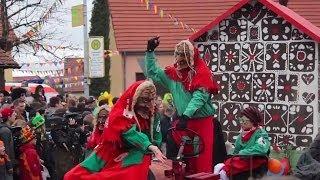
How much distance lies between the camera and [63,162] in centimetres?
1144

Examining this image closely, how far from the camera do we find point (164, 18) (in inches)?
1302

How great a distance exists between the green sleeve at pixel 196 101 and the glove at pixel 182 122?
0.10m

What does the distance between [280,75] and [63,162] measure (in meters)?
3.61

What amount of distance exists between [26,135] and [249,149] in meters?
3.58

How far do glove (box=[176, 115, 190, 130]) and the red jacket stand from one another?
2617 millimetres

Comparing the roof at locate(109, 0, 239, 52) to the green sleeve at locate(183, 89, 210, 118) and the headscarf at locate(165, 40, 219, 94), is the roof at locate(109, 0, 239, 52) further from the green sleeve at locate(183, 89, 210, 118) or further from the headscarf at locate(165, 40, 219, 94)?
the green sleeve at locate(183, 89, 210, 118)

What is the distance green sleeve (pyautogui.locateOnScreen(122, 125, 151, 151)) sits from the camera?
276 inches

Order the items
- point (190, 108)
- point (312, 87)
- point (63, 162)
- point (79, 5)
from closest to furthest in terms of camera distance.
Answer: point (190, 108)
point (312, 87)
point (63, 162)
point (79, 5)

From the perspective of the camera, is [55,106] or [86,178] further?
[55,106]

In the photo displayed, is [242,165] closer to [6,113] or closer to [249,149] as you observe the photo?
[249,149]

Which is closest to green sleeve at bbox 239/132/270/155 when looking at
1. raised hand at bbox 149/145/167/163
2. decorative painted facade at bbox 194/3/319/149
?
raised hand at bbox 149/145/167/163

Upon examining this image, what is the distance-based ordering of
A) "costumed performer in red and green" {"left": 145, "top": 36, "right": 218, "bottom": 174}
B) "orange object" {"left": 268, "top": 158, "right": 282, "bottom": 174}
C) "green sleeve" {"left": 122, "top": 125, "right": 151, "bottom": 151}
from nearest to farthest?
"green sleeve" {"left": 122, "top": 125, "right": 151, "bottom": 151}, "orange object" {"left": 268, "top": 158, "right": 282, "bottom": 174}, "costumed performer in red and green" {"left": 145, "top": 36, "right": 218, "bottom": 174}

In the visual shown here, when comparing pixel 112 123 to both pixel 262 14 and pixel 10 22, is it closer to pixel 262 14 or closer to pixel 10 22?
pixel 262 14

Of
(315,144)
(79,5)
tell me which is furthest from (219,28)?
(79,5)
